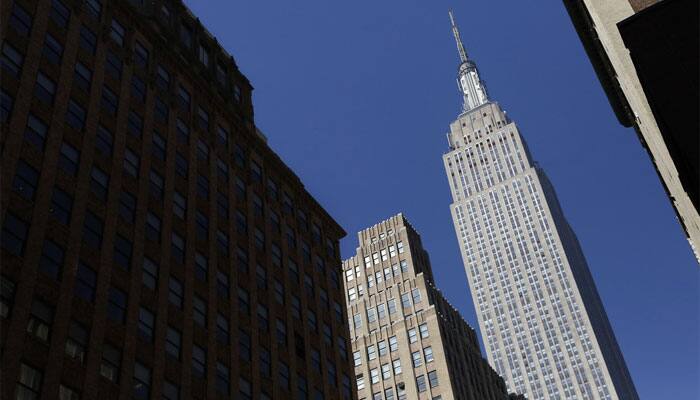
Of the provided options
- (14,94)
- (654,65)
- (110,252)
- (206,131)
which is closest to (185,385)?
(110,252)

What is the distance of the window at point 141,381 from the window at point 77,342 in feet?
11.0

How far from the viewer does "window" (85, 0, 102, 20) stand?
164 ft

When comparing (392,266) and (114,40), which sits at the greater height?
(392,266)

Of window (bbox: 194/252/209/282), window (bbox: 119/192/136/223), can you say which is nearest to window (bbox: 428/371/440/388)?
window (bbox: 194/252/209/282)

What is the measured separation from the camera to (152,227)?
43969 mm

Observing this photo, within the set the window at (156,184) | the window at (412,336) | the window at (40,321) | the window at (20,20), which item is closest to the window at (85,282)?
the window at (40,321)

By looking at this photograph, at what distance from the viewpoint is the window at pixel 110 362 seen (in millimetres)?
34781

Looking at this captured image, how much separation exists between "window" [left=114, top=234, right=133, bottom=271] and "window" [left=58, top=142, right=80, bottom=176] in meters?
4.19

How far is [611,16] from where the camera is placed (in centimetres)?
2642

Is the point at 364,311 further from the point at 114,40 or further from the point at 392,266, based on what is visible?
the point at 114,40

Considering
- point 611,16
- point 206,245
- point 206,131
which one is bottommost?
A: point 611,16

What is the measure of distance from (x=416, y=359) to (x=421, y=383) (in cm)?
345

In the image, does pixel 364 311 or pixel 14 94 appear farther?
pixel 364 311

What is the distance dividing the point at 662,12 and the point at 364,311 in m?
86.9
